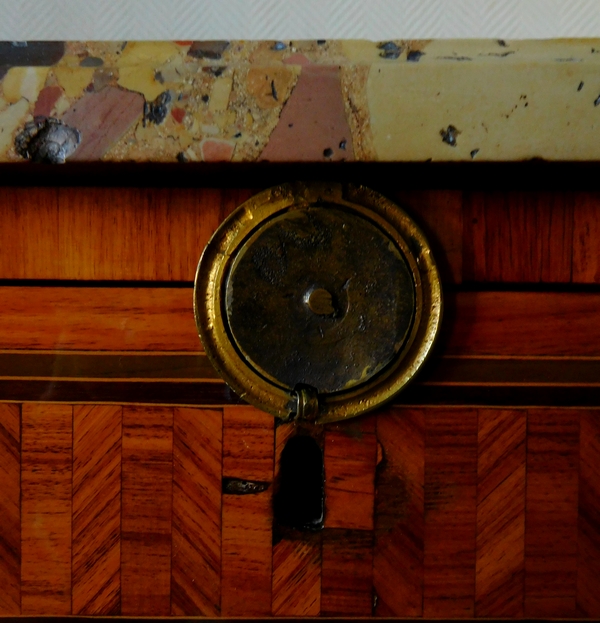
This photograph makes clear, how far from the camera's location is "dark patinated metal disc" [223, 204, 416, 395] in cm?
60

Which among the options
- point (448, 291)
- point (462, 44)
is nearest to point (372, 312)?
point (448, 291)

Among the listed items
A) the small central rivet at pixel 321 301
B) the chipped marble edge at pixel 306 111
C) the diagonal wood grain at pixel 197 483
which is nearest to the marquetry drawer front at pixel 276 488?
the diagonal wood grain at pixel 197 483

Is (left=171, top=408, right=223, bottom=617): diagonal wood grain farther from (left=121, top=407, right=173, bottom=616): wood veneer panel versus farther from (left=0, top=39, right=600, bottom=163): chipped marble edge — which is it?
(left=0, top=39, right=600, bottom=163): chipped marble edge

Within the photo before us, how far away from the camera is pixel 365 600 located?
64cm

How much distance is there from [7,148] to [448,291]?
0.53 m

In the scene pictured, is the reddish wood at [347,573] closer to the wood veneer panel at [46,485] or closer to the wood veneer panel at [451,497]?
the wood veneer panel at [451,497]

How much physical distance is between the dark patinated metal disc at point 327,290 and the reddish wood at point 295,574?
0.70 ft

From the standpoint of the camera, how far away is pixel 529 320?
0.63 meters

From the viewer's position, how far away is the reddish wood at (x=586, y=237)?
620 mm

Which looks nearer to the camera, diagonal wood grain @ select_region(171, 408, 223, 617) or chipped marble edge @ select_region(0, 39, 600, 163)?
chipped marble edge @ select_region(0, 39, 600, 163)

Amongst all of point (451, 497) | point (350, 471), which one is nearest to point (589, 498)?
point (451, 497)

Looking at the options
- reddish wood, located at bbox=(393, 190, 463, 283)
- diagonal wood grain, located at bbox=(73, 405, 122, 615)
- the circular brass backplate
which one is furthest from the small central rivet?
diagonal wood grain, located at bbox=(73, 405, 122, 615)

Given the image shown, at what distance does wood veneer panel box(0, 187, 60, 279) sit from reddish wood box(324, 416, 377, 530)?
423 mm

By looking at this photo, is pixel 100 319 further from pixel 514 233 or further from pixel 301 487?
pixel 514 233
